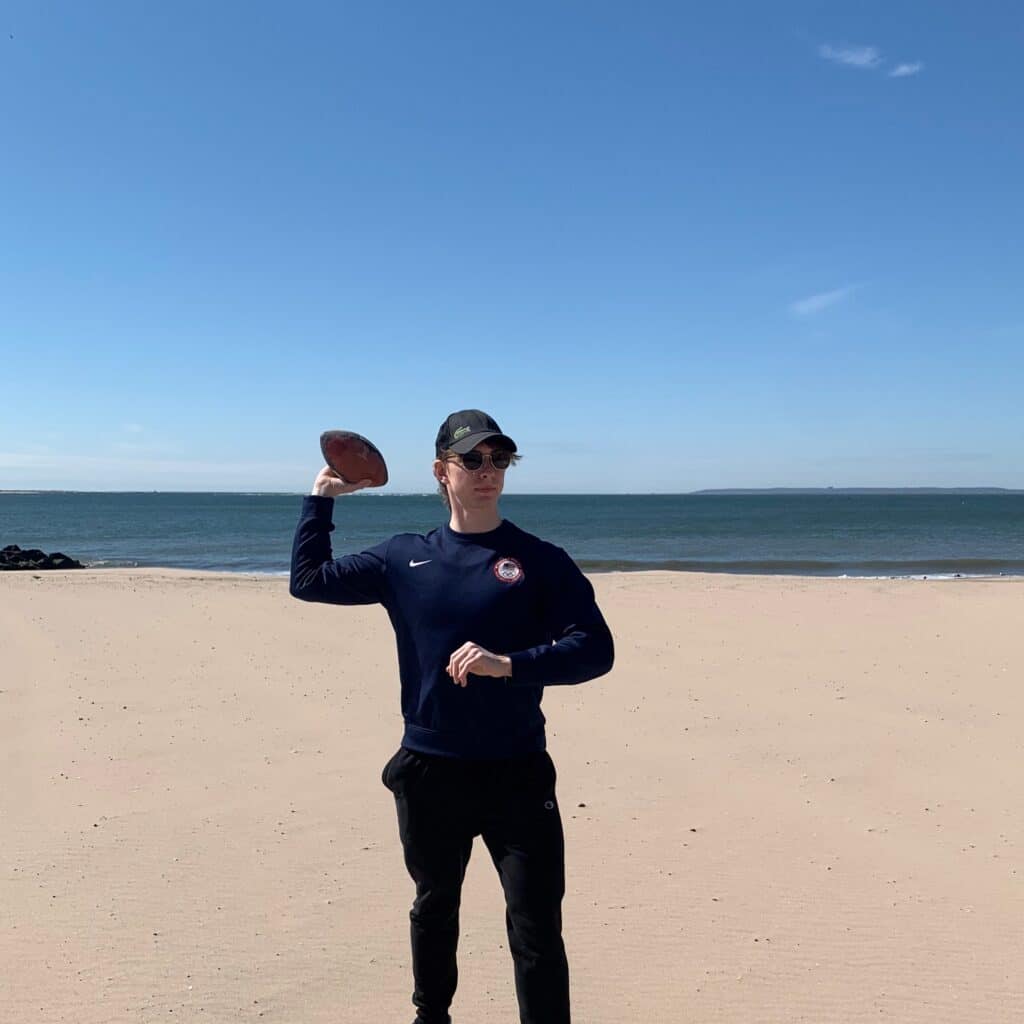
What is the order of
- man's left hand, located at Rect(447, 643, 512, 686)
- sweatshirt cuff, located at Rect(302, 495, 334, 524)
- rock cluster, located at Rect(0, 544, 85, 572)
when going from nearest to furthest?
man's left hand, located at Rect(447, 643, 512, 686), sweatshirt cuff, located at Rect(302, 495, 334, 524), rock cluster, located at Rect(0, 544, 85, 572)

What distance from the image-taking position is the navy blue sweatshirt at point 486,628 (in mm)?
2723

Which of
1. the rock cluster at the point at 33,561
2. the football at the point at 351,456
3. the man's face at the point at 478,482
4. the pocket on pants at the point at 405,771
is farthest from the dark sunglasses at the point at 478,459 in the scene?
the rock cluster at the point at 33,561

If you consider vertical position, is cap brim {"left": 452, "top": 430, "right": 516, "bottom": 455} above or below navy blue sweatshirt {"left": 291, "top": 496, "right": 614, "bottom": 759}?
above

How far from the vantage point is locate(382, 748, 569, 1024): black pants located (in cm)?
268

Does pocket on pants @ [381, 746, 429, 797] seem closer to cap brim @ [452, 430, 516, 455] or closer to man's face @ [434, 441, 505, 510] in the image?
man's face @ [434, 441, 505, 510]

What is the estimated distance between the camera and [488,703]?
2729 millimetres

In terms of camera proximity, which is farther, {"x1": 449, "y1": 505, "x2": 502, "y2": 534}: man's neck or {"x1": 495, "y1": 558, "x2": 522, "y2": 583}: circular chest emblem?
{"x1": 449, "y1": 505, "x2": 502, "y2": 534}: man's neck

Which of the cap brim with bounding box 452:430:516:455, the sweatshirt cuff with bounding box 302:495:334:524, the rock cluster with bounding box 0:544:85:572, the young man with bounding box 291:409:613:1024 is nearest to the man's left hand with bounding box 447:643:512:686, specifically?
the young man with bounding box 291:409:613:1024

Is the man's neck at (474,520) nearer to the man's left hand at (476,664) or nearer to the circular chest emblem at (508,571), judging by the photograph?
the circular chest emblem at (508,571)

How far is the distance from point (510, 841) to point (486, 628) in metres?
0.66

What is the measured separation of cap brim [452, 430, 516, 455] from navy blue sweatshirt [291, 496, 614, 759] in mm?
280

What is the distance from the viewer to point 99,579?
22.2 m

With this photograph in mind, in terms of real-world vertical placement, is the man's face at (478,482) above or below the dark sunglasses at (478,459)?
below

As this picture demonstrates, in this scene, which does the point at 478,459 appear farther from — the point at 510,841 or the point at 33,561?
the point at 33,561
